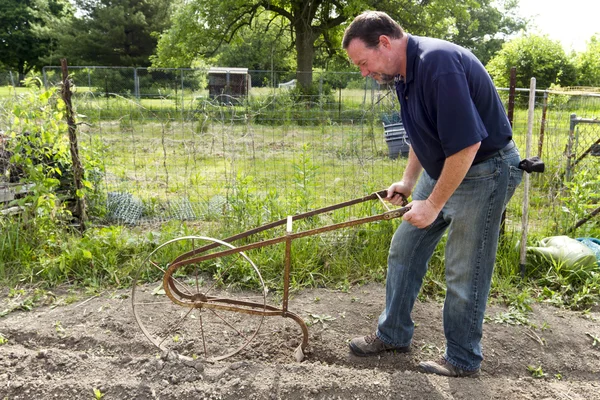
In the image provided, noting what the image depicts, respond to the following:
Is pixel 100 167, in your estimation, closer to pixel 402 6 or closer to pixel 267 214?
pixel 267 214

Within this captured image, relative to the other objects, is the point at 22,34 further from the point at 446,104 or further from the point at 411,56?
the point at 446,104

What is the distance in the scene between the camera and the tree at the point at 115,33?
30.8m

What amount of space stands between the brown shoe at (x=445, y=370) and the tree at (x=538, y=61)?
20.1 meters

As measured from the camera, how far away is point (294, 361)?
3285mm

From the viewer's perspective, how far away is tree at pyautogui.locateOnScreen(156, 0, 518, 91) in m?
19.5

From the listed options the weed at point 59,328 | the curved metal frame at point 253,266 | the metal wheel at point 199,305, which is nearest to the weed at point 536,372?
the curved metal frame at point 253,266

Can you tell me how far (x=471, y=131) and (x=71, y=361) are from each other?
2.63 metres

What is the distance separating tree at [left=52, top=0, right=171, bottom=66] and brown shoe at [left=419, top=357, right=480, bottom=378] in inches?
1242

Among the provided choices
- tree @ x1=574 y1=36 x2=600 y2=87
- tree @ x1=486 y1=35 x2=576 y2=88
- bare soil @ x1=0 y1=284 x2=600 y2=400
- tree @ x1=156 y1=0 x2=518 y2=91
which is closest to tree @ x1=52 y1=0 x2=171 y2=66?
tree @ x1=156 y1=0 x2=518 y2=91

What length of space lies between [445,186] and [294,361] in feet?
5.13

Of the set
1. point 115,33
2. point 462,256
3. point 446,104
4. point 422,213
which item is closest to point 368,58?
point 446,104

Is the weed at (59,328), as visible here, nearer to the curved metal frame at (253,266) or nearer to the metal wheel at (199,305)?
the metal wheel at (199,305)

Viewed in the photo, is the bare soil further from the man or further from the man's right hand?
the man's right hand

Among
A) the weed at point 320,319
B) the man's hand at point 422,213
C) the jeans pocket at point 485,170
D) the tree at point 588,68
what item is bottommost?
the weed at point 320,319
